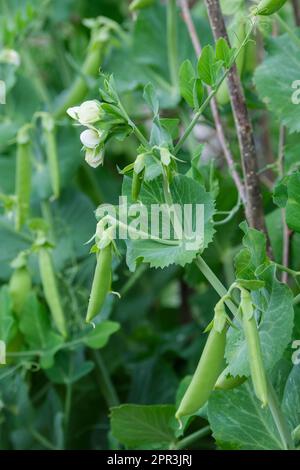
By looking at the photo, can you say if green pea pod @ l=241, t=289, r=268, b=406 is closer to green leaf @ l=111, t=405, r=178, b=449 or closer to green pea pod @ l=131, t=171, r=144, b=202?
green pea pod @ l=131, t=171, r=144, b=202

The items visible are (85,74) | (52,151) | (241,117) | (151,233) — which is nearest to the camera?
(151,233)

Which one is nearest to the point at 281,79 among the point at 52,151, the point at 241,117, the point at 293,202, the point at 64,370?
the point at 241,117

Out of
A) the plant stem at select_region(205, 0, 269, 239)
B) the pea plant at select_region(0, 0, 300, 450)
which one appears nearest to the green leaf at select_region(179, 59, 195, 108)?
the pea plant at select_region(0, 0, 300, 450)

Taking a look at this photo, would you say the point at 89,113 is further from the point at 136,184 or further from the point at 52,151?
the point at 52,151

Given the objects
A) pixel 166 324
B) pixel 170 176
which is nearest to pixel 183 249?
pixel 170 176

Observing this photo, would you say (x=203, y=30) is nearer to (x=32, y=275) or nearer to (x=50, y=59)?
(x=32, y=275)

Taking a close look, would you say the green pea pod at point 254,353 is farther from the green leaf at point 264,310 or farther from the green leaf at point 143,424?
the green leaf at point 143,424

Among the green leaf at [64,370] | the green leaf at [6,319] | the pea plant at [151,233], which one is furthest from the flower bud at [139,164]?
the green leaf at [64,370]
